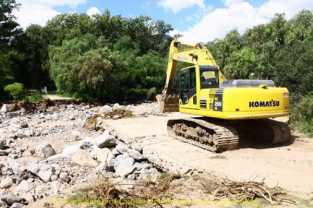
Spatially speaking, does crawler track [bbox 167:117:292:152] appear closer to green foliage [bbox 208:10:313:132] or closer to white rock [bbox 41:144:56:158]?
green foliage [bbox 208:10:313:132]

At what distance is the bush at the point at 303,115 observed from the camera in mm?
13917

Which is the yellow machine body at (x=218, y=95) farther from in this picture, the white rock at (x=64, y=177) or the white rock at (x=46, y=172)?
the white rock at (x=46, y=172)

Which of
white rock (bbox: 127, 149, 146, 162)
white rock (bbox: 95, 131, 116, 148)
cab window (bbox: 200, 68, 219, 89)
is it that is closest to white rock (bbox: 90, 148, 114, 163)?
white rock (bbox: 95, 131, 116, 148)

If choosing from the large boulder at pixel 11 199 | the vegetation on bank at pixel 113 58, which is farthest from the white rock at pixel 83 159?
the vegetation on bank at pixel 113 58

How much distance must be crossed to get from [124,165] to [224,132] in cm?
278

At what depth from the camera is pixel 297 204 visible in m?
6.91

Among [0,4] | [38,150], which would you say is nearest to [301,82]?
[38,150]

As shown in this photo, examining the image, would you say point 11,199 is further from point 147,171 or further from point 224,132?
point 224,132

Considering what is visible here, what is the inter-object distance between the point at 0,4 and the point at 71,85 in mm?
16717

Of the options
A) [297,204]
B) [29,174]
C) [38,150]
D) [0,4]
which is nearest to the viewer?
[297,204]

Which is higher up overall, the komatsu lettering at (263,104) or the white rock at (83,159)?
the komatsu lettering at (263,104)

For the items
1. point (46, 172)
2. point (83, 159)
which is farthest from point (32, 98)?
point (46, 172)

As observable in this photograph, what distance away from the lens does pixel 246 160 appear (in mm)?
10000

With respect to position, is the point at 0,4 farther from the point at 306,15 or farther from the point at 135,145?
the point at 135,145
